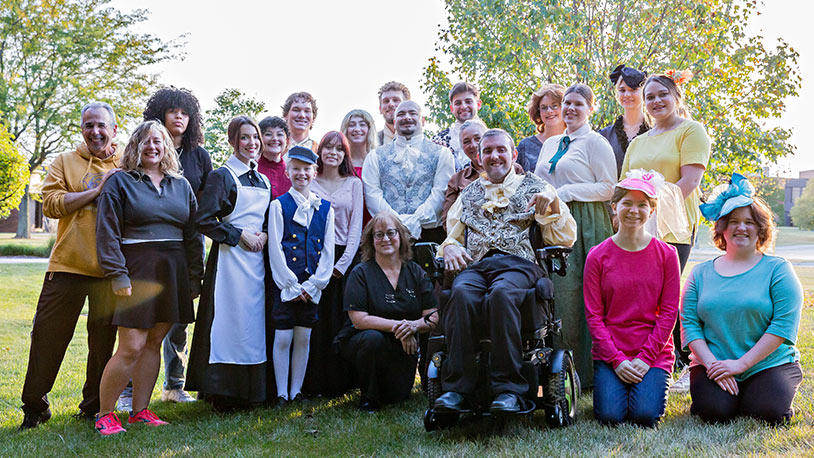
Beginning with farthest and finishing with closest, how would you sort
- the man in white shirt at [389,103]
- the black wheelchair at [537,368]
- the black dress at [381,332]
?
the man in white shirt at [389,103], the black dress at [381,332], the black wheelchair at [537,368]

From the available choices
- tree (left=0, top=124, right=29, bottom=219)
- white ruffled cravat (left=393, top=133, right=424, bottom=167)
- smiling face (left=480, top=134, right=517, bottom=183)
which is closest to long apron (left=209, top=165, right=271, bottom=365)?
white ruffled cravat (left=393, top=133, right=424, bottom=167)

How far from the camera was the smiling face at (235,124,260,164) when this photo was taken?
4.54 m

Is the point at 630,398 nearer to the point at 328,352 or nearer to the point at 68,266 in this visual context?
the point at 328,352

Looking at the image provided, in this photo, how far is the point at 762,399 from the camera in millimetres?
3551

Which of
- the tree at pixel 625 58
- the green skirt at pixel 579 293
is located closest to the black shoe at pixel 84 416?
the green skirt at pixel 579 293

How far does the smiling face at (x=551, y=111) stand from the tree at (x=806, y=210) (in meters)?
53.2

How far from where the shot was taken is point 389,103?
→ 5852mm

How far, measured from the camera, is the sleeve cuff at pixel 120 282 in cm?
375

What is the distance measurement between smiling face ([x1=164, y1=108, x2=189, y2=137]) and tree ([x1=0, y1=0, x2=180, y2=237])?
19.2 metres

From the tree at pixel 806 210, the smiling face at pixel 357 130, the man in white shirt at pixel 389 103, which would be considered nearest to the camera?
the smiling face at pixel 357 130

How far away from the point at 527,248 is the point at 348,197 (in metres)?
1.60

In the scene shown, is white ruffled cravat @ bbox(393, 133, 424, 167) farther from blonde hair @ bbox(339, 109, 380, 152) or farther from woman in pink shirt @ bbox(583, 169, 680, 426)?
woman in pink shirt @ bbox(583, 169, 680, 426)

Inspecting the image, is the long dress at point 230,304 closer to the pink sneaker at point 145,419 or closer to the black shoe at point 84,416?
the pink sneaker at point 145,419

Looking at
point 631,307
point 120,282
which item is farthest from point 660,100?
point 120,282
